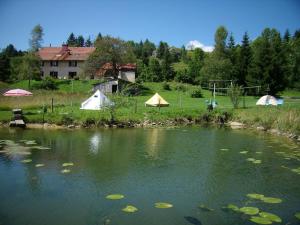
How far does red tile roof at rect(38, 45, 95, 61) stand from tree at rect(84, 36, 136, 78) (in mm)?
14252

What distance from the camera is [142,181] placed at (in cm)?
1398

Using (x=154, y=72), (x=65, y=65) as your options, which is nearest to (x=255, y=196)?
(x=154, y=72)

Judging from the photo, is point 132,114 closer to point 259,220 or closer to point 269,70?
point 259,220

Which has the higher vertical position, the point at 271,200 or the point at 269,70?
the point at 269,70

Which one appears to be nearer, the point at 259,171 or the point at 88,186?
the point at 88,186

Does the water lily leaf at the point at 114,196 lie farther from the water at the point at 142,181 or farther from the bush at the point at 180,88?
the bush at the point at 180,88

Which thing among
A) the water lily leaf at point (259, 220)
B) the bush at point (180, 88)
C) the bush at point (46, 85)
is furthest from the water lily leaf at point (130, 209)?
the bush at point (180, 88)

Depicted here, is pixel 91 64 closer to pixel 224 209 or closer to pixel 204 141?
pixel 204 141

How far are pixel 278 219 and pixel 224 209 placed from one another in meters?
1.63

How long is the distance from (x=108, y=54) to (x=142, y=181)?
47.0 metres

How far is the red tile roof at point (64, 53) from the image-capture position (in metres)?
74.7

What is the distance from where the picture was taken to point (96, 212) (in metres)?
10.6

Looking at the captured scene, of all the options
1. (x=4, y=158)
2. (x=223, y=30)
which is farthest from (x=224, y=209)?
(x=223, y=30)

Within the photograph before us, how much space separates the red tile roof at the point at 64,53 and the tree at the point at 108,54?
1425cm
